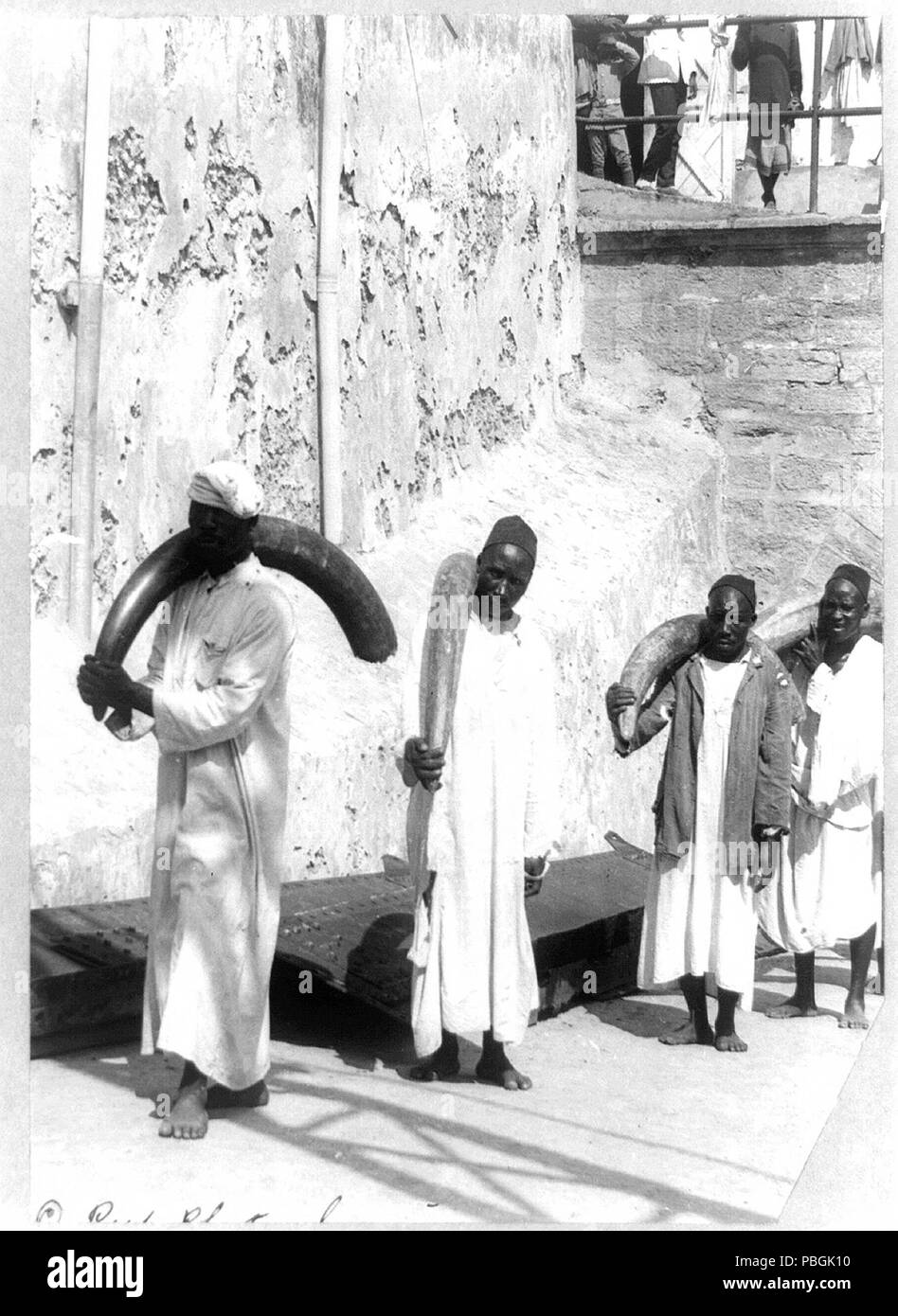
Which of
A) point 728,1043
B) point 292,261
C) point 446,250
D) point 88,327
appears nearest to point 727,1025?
point 728,1043

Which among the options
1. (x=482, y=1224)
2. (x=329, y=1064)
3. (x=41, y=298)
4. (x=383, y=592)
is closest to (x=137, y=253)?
(x=41, y=298)

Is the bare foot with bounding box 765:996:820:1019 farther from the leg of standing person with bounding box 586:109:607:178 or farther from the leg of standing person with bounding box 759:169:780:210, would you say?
the leg of standing person with bounding box 586:109:607:178

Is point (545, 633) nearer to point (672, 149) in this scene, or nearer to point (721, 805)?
point (721, 805)

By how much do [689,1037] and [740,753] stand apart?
39.8 inches

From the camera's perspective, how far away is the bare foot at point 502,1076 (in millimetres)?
5754

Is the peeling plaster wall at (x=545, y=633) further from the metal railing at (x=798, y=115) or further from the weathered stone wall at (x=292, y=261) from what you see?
the metal railing at (x=798, y=115)

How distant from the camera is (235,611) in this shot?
518 centimetres

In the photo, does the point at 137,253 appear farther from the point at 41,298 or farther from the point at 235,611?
the point at 235,611

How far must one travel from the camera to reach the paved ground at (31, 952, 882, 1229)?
16.8ft

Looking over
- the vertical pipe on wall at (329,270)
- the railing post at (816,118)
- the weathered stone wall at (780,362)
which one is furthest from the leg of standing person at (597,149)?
the vertical pipe on wall at (329,270)

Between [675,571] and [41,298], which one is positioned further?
[675,571]

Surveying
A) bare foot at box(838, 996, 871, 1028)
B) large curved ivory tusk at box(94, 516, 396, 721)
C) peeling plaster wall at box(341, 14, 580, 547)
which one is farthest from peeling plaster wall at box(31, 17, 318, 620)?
bare foot at box(838, 996, 871, 1028)

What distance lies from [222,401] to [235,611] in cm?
200

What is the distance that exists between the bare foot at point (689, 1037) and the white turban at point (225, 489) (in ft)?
8.19
